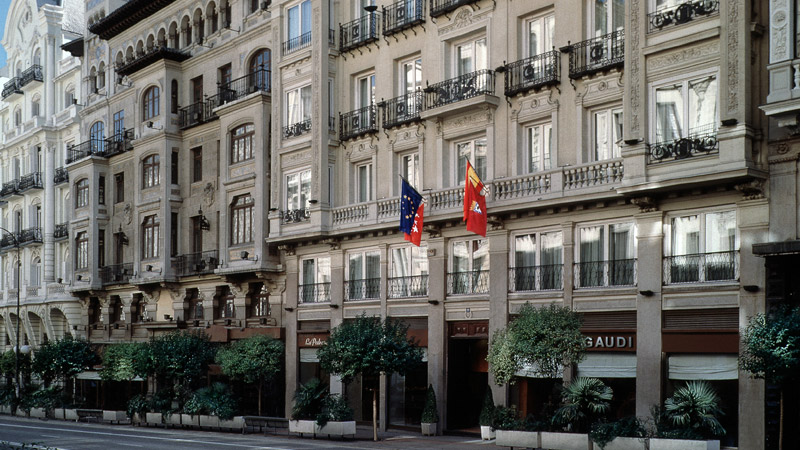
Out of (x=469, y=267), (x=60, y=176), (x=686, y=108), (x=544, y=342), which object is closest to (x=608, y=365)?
Result: (x=544, y=342)

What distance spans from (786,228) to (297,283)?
73.0 ft

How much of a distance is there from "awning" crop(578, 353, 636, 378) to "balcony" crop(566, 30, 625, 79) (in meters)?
8.84

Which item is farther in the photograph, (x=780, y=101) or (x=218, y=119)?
(x=218, y=119)

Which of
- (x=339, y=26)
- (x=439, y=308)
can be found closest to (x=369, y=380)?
(x=439, y=308)

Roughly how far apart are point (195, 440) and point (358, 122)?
14.3 m

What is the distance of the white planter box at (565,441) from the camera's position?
2602 centimetres

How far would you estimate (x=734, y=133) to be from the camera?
82.4 feet

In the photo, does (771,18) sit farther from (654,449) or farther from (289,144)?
(289,144)

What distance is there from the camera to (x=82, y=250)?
193 feet

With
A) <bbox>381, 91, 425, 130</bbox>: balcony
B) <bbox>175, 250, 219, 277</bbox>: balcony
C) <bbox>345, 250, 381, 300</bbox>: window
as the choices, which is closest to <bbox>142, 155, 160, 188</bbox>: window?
<bbox>175, 250, 219, 277</bbox>: balcony

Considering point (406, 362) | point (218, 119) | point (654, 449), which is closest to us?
point (654, 449)

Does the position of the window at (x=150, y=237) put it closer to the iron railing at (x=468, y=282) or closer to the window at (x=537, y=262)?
the iron railing at (x=468, y=282)

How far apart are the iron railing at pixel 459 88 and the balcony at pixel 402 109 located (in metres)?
0.63

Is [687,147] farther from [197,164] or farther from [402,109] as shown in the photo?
[197,164]
